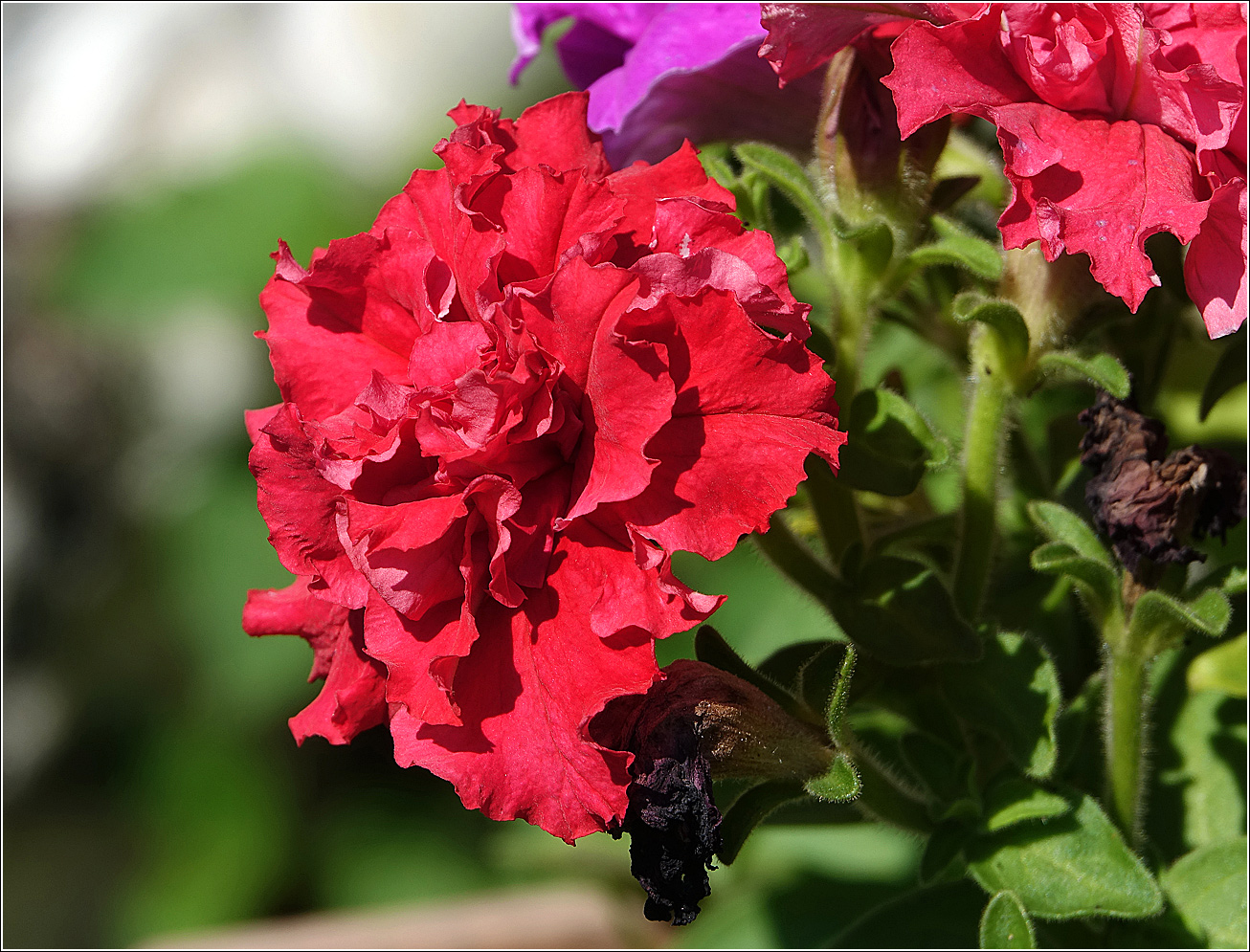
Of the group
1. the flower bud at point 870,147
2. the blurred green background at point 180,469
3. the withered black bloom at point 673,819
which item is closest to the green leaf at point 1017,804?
the withered black bloom at point 673,819

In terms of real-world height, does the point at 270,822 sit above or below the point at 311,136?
below

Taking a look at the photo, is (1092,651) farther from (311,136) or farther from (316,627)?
(311,136)

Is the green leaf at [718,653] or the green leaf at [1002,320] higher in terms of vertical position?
the green leaf at [1002,320]

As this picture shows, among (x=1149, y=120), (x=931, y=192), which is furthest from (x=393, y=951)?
(x=1149, y=120)

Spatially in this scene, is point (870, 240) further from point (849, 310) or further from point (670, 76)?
point (670, 76)

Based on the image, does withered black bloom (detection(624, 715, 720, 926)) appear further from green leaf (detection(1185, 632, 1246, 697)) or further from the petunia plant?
green leaf (detection(1185, 632, 1246, 697))

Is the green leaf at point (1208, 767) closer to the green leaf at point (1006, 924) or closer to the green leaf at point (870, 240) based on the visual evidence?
the green leaf at point (1006, 924)

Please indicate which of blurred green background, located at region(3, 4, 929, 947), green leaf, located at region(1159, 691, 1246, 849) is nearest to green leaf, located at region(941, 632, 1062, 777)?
green leaf, located at region(1159, 691, 1246, 849)
